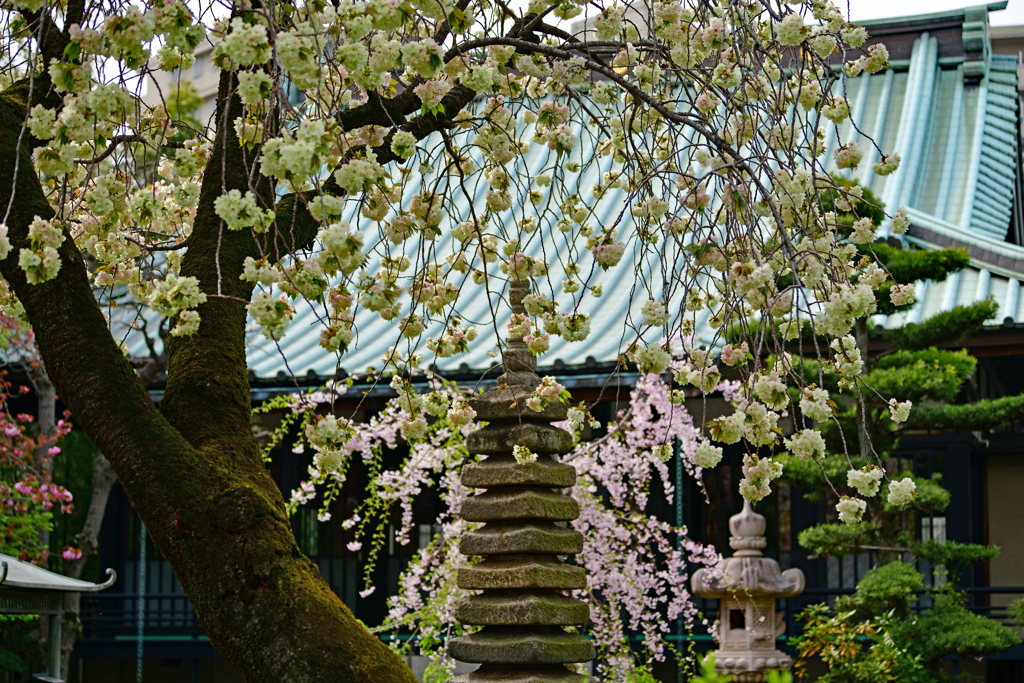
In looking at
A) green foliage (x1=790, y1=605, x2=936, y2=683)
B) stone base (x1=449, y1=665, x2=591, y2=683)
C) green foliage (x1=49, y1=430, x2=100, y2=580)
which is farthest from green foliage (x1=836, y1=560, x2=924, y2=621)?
green foliage (x1=49, y1=430, x2=100, y2=580)

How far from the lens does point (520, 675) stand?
430cm

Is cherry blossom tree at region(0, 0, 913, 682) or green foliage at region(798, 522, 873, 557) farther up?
cherry blossom tree at region(0, 0, 913, 682)

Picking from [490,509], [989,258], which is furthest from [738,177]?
[989,258]

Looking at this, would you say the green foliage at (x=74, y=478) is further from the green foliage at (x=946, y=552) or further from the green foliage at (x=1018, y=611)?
the green foliage at (x=1018, y=611)

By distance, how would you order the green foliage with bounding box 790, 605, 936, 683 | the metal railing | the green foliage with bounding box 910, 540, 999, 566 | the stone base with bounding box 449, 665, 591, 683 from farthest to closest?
1. the metal railing
2. the green foliage with bounding box 910, 540, 999, 566
3. the green foliage with bounding box 790, 605, 936, 683
4. the stone base with bounding box 449, 665, 591, 683

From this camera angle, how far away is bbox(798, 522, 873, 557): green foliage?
759 cm

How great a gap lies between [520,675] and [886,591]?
3.92m

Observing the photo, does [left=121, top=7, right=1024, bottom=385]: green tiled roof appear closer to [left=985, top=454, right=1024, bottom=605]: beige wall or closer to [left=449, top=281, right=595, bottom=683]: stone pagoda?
[left=985, top=454, right=1024, bottom=605]: beige wall

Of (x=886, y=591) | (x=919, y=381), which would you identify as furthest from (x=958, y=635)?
(x=919, y=381)

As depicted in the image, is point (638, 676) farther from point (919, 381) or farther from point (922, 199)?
point (922, 199)

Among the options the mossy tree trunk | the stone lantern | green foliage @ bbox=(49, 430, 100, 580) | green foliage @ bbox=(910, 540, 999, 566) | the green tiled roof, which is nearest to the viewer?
the mossy tree trunk

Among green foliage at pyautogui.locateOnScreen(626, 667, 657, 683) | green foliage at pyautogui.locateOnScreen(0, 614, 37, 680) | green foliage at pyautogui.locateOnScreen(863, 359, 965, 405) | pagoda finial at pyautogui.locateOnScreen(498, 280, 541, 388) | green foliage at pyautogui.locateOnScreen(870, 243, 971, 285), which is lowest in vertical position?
green foliage at pyautogui.locateOnScreen(0, 614, 37, 680)

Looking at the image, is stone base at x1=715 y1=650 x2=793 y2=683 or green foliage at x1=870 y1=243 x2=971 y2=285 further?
stone base at x1=715 y1=650 x2=793 y2=683

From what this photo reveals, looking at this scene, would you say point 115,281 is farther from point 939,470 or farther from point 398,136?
point 939,470
